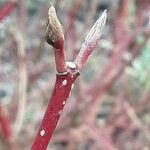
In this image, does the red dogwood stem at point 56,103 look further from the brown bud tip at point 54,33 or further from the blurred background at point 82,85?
the blurred background at point 82,85

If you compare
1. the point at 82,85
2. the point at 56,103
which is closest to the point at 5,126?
the point at 56,103

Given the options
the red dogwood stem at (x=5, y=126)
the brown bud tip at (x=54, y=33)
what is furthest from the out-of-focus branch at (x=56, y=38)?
the red dogwood stem at (x=5, y=126)

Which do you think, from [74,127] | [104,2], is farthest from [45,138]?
[104,2]

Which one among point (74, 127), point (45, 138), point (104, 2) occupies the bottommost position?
point (45, 138)

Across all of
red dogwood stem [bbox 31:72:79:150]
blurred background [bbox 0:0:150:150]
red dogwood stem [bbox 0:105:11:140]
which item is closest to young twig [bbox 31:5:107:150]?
red dogwood stem [bbox 31:72:79:150]

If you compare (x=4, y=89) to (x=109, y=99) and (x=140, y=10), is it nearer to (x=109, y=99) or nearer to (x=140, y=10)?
(x=109, y=99)

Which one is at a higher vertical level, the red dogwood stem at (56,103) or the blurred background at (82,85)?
the blurred background at (82,85)

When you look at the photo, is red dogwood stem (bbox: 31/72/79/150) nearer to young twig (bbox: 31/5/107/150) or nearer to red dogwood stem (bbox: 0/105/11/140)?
young twig (bbox: 31/5/107/150)

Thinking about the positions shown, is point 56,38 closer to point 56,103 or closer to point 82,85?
point 56,103
